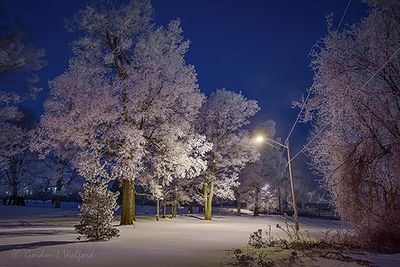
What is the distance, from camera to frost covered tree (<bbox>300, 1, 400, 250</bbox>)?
12508 mm

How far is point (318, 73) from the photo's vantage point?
14852 millimetres

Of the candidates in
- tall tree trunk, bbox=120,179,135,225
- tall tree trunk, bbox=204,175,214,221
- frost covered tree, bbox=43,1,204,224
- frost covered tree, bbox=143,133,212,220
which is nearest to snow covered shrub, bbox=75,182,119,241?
frost covered tree, bbox=43,1,204,224

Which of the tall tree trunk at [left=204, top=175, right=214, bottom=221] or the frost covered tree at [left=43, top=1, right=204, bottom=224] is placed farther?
the tall tree trunk at [left=204, top=175, right=214, bottom=221]

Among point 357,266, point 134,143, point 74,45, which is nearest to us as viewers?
point 357,266

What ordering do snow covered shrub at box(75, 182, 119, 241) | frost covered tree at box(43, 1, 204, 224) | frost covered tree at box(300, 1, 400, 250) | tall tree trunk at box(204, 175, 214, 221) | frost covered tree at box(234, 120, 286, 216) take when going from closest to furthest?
1. frost covered tree at box(300, 1, 400, 250)
2. snow covered shrub at box(75, 182, 119, 241)
3. frost covered tree at box(43, 1, 204, 224)
4. tall tree trunk at box(204, 175, 214, 221)
5. frost covered tree at box(234, 120, 286, 216)

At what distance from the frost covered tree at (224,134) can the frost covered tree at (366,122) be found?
2027cm

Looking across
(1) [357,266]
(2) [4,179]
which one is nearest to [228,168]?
(1) [357,266]

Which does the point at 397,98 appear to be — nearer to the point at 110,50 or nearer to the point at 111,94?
the point at 111,94

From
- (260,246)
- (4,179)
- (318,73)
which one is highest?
(318,73)

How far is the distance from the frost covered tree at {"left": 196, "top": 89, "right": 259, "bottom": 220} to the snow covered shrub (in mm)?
21425

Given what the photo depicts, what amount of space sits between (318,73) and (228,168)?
22.8 meters

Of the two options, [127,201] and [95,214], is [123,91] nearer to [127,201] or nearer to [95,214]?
[127,201]

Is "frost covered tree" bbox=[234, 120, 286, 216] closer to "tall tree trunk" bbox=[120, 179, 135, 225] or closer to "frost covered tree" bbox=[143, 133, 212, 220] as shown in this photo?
"frost covered tree" bbox=[143, 133, 212, 220]

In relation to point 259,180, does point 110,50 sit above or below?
above
